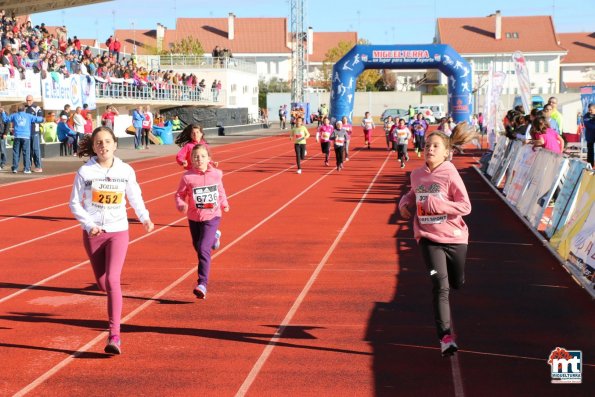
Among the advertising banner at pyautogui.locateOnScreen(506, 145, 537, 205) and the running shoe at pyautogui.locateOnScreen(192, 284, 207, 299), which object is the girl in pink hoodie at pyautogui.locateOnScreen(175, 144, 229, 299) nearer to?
the running shoe at pyautogui.locateOnScreen(192, 284, 207, 299)

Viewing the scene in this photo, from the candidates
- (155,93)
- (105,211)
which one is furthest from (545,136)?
(155,93)

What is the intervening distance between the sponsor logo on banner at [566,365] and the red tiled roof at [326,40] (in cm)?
14344

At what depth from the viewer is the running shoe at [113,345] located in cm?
713

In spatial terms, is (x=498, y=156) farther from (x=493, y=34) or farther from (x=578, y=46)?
(x=578, y=46)

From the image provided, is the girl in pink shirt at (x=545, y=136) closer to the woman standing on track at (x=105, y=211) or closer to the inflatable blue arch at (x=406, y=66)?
the woman standing on track at (x=105, y=211)

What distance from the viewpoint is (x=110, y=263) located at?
726 centimetres

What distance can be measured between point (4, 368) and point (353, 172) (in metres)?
22.0

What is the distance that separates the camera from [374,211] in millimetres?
17672

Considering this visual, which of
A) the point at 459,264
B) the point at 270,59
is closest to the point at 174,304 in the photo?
the point at 459,264

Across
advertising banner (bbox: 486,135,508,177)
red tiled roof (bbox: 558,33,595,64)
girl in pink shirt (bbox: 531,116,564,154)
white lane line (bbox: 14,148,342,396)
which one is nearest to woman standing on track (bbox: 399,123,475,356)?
white lane line (bbox: 14,148,342,396)

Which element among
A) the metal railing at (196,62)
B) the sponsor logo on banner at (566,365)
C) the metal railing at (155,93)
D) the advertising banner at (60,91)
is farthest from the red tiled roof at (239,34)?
the sponsor logo on banner at (566,365)

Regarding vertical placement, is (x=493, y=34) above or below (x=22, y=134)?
above

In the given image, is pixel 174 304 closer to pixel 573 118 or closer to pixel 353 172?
pixel 353 172

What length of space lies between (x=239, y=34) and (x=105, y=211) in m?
135
